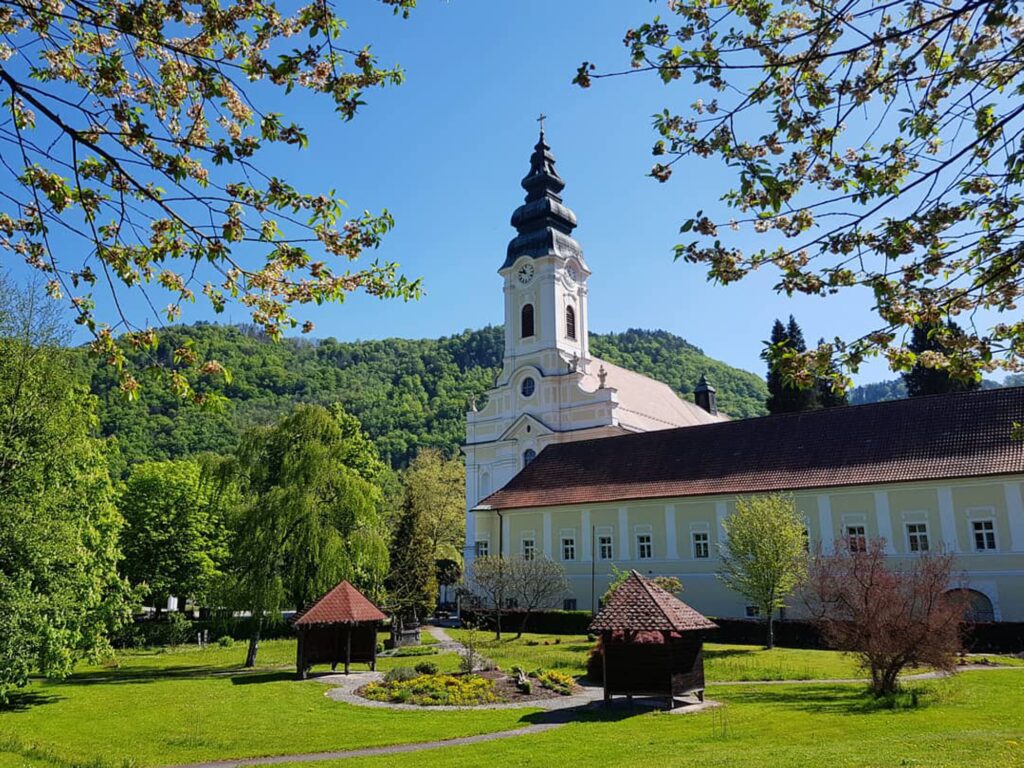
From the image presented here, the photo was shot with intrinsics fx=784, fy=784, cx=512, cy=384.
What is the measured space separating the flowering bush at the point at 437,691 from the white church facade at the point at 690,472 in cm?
1664

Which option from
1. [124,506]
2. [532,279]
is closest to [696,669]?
[124,506]

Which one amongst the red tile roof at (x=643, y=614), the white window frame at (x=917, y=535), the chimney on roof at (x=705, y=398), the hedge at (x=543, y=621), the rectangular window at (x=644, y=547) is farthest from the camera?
the chimney on roof at (x=705, y=398)

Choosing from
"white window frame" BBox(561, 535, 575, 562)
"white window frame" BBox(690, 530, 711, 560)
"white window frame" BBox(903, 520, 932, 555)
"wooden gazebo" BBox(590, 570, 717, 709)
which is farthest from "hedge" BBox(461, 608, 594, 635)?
"wooden gazebo" BBox(590, 570, 717, 709)

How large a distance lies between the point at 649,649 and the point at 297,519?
43.9 feet

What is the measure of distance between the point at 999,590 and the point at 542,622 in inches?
675

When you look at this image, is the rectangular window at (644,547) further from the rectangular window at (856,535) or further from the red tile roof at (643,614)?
the red tile roof at (643,614)

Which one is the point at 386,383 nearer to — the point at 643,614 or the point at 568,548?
the point at 568,548

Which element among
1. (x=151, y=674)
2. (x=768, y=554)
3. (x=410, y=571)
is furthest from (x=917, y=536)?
(x=151, y=674)

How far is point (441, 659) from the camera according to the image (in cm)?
2530

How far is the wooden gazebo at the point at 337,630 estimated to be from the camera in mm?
22047

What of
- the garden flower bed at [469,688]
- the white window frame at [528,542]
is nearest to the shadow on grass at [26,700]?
the garden flower bed at [469,688]

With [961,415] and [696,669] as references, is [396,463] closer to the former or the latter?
[961,415]

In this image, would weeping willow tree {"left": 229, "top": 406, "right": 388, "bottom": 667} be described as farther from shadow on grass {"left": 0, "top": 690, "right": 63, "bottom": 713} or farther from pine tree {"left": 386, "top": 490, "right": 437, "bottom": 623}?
shadow on grass {"left": 0, "top": 690, "right": 63, "bottom": 713}

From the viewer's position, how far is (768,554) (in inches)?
1013
